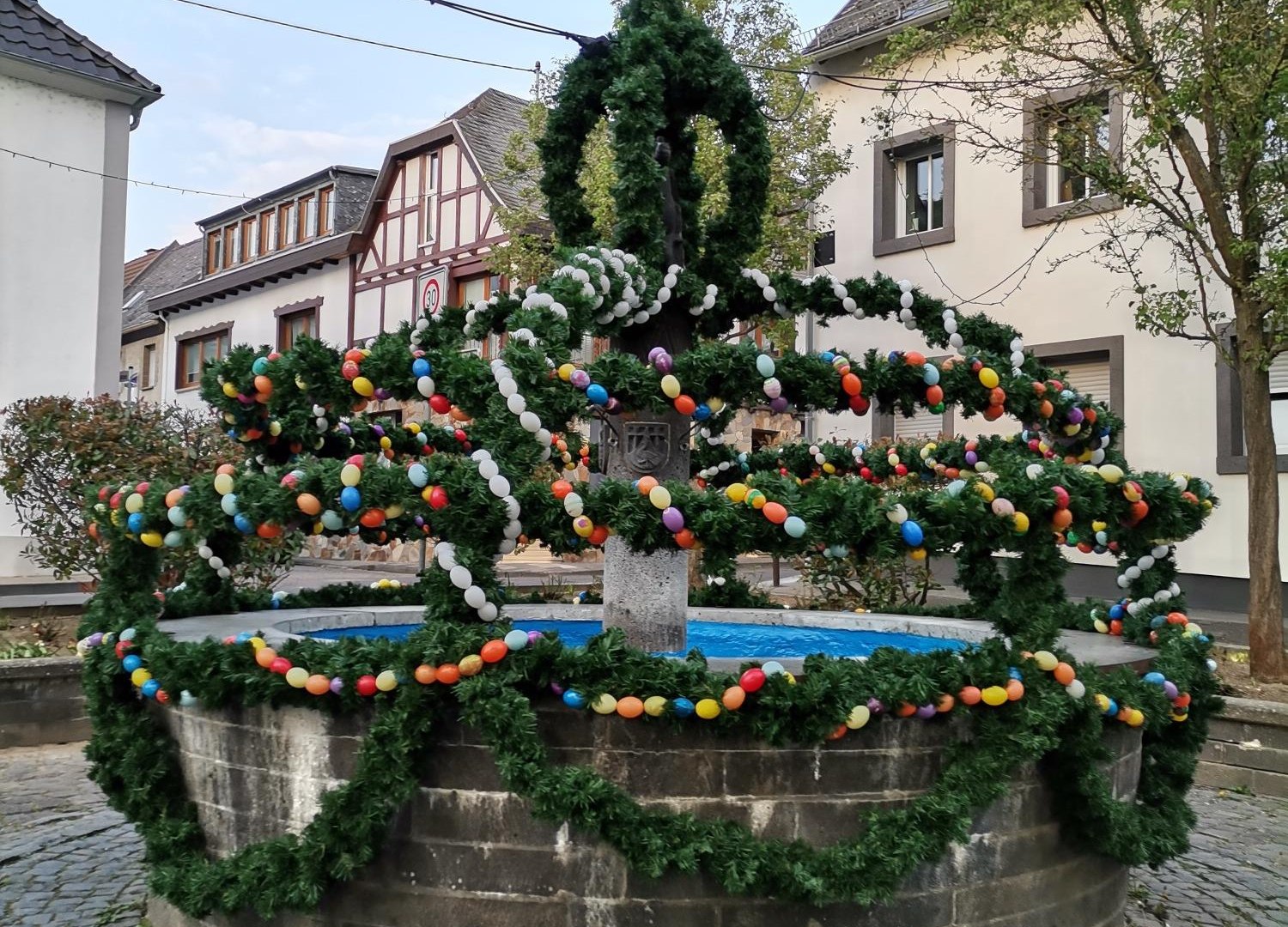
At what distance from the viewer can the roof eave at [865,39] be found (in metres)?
15.0

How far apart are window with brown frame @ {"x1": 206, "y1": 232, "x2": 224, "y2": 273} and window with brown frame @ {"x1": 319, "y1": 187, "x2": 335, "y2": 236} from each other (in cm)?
517

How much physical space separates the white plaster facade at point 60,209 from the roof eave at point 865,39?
9496 mm

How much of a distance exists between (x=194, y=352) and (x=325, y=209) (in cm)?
767

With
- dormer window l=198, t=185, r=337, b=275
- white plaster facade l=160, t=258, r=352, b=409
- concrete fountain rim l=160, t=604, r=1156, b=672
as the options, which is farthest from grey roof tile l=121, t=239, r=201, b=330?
concrete fountain rim l=160, t=604, r=1156, b=672

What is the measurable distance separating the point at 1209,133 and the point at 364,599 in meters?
7.14

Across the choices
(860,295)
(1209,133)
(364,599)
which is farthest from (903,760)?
(1209,133)

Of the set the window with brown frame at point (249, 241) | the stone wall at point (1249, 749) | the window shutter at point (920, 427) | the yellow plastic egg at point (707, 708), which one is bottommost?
the stone wall at point (1249, 749)

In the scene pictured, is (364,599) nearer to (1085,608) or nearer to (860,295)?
(860,295)

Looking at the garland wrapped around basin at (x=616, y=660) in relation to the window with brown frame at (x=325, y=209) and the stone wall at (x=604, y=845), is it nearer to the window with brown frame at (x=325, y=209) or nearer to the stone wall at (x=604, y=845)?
the stone wall at (x=604, y=845)

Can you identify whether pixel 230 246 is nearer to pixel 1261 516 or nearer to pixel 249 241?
pixel 249 241

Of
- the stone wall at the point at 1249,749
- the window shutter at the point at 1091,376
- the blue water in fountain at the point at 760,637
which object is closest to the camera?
the blue water in fountain at the point at 760,637

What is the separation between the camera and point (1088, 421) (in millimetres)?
4816

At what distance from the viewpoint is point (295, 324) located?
29.5 meters

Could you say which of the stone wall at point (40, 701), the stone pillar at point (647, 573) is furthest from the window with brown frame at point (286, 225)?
the stone pillar at point (647, 573)
